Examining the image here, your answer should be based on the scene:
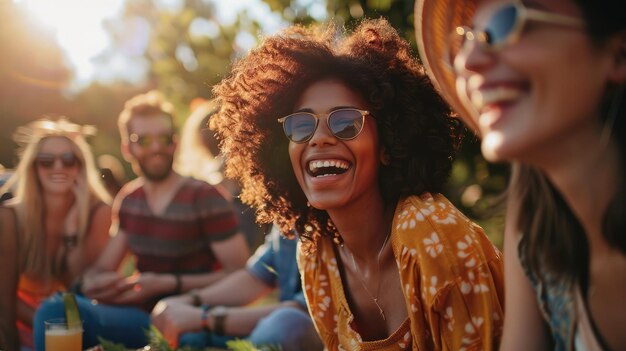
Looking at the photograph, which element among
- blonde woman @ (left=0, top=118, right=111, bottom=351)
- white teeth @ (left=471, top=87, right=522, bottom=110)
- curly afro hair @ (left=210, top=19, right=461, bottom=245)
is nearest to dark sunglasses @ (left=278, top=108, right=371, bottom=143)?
curly afro hair @ (left=210, top=19, right=461, bottom=245)

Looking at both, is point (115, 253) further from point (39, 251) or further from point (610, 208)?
point (610, 208)

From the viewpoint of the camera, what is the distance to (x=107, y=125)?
25.8 m

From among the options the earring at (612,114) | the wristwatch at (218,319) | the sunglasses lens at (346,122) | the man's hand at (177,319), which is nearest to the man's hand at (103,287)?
the man's hand at (177,319)

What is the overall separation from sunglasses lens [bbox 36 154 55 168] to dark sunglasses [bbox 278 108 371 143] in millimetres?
2817

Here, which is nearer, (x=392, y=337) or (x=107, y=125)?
(x=392, y=337)

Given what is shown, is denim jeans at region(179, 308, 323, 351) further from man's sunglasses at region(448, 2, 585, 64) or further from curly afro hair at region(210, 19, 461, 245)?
man's sunglasses at region(448, 2, 585, 64)

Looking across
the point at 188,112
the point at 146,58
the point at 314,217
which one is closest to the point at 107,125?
the point at 146,58

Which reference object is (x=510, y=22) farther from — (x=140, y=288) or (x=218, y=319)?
(x=140, y=288)

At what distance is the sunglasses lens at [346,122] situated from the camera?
275cm

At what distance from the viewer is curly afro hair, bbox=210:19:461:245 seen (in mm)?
2844

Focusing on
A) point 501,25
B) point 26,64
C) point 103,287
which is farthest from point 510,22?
point 26,64

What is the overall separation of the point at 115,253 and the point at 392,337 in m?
3.13

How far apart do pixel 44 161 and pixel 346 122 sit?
3.01 metres

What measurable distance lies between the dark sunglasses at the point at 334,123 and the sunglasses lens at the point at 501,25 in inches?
44.6
